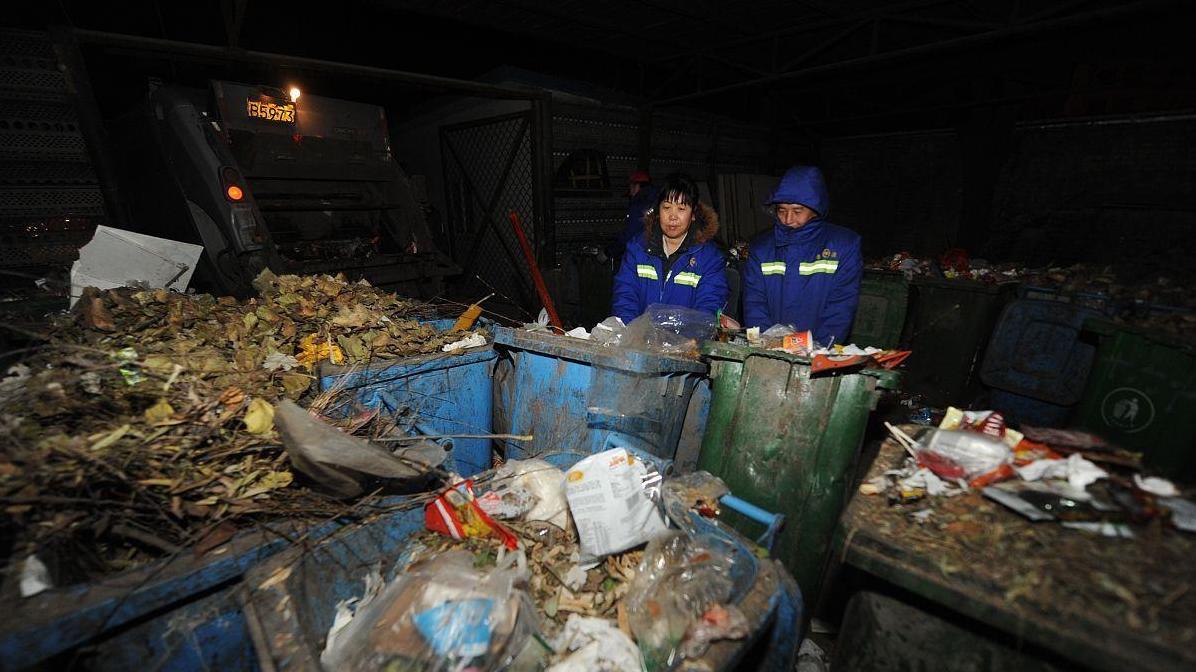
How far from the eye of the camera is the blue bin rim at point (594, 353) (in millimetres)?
2340

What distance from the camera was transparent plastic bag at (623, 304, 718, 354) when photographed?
266cm

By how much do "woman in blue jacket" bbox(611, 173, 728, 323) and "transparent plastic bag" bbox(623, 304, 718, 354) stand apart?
23 cm

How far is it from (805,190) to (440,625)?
9.94 feet

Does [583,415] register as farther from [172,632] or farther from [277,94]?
[277,94]

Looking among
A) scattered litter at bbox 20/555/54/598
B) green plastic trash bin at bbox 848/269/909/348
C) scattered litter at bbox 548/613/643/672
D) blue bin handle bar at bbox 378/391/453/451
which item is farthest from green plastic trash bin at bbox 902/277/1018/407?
scattered litter at bbox 20/555/54/598

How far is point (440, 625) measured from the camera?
4.32 ft

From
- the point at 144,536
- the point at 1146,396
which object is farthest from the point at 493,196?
the point at 1146,396

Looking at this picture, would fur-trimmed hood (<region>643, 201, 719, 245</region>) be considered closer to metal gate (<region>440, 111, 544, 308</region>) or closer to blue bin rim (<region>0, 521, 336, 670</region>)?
blue bin rim (<region>0, 521, 336, 670</region>)

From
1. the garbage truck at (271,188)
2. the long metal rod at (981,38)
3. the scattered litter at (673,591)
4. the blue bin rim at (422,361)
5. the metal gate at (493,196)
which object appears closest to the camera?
the scattered litter at (673,591)

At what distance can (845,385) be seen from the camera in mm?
2145

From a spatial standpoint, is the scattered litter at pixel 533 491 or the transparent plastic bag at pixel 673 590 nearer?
the transparent plastic bag at pixel 673 590

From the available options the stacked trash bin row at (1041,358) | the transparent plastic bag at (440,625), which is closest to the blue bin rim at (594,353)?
the transparent plastic bag at (440,625)

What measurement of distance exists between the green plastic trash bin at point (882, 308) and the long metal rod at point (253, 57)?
5.04m

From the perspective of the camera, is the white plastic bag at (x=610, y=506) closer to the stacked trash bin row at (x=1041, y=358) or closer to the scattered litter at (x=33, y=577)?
the scattered litter at (x=33, y=577)
